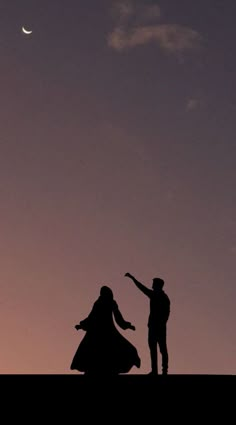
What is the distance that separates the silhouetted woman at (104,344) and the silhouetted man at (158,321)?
484 mm

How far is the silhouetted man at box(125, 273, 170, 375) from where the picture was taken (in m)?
19.2

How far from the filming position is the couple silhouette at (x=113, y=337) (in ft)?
63.3

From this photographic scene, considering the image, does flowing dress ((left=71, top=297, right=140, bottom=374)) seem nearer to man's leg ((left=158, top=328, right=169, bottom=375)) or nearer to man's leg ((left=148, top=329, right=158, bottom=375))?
man's leg ((left=148, top=329, right=158, bottom=375))

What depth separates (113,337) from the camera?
1966 centimetres

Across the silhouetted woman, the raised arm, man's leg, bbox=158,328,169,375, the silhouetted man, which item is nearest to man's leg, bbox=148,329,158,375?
the silhouetted man

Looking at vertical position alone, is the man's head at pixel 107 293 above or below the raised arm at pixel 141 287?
below
